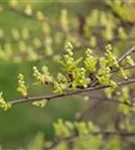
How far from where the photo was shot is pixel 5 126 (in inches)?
265

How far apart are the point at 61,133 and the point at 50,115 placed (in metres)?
3.33

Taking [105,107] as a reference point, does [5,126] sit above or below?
above

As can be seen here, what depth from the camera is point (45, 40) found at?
14.1ft

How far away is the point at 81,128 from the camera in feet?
11.5

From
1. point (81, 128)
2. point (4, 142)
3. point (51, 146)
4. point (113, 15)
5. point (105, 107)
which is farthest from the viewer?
point (4, 142)

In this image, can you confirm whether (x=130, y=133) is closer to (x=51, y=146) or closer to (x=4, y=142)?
(x=51, y=146)

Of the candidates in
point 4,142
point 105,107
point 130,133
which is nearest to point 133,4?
point 130,133

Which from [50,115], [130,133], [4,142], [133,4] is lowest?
[130,133]

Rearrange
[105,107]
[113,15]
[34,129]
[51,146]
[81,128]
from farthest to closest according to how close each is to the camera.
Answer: [34,129], [105,107], [113,15], [51,146], [81,128]

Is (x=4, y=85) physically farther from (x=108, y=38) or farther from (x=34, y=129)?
(x=108, y=38)

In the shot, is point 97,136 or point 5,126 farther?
point 5,126

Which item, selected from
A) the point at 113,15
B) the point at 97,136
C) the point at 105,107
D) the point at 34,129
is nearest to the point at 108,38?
the point at 113,15

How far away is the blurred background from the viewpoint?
12.8 feet

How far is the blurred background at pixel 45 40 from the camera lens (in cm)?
391
